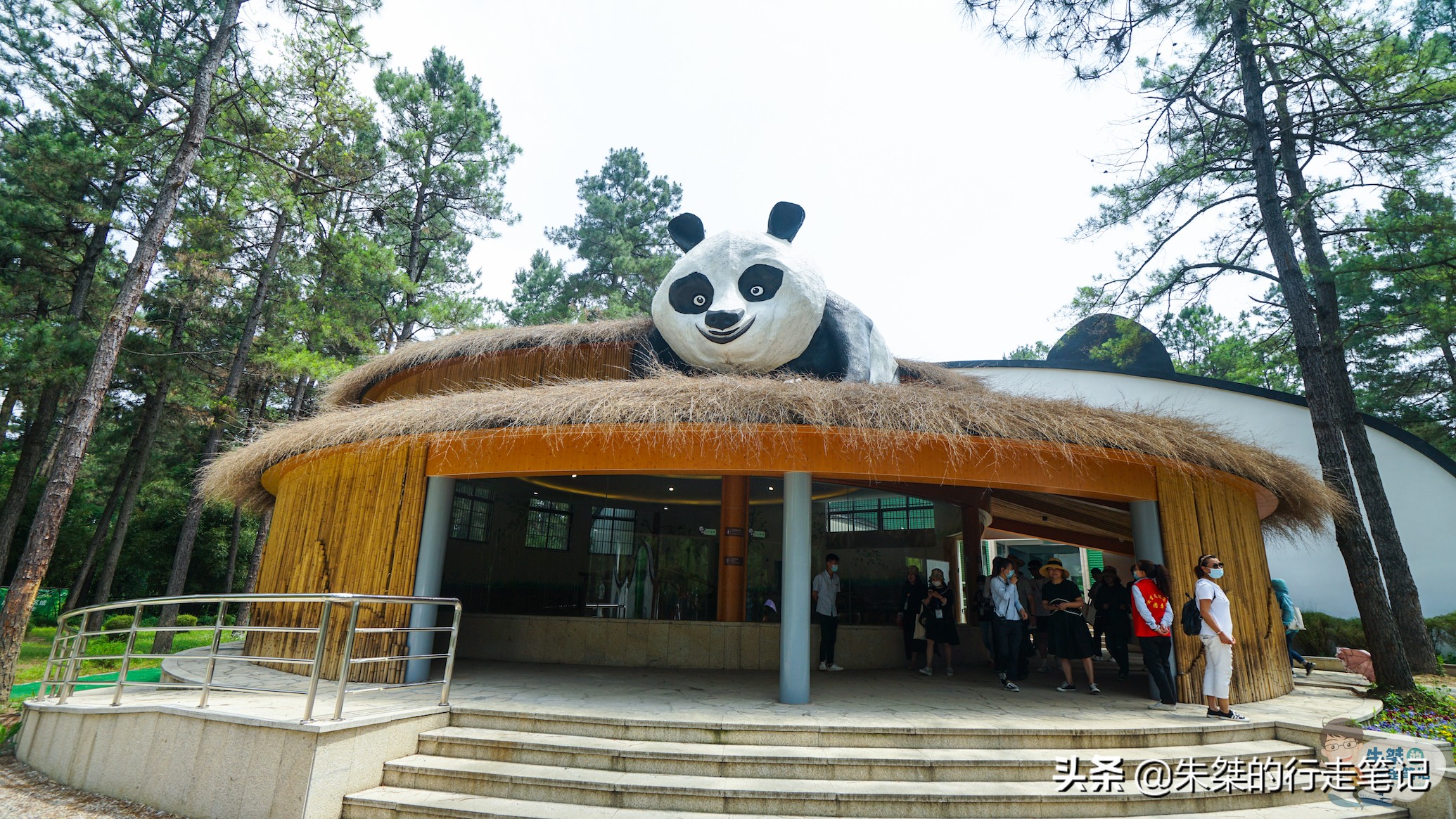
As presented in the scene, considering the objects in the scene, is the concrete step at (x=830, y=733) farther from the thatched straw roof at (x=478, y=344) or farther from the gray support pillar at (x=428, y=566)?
the thatched straw roof at (x=478, y=344)

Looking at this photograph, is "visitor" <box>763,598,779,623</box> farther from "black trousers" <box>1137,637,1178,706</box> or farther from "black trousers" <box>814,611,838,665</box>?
"black trousers" <box>1137,637,1178,706</box>

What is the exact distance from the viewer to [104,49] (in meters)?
17.5

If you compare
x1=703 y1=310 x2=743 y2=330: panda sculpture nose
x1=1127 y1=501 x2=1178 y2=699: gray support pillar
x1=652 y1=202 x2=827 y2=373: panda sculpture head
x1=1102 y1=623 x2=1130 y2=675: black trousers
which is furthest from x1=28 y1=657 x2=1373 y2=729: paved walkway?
x1=703 y1=310 x2=743 y2=330: panda sculpture nose

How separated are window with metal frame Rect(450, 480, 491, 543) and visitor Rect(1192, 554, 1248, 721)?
9055 millimetres

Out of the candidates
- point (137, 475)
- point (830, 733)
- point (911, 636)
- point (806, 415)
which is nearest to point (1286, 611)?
point (911, 636)

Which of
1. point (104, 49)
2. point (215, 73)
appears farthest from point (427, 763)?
point (104, 49)

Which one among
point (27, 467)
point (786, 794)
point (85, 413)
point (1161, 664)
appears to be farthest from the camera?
point (27, 467)

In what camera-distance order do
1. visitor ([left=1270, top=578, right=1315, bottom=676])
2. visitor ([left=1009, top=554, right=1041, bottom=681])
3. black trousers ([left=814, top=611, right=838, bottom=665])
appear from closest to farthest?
black trousers ([left=814, top=611, right=838, bottom=665]) < visitor ([left=1270, top=578, right=1315, bottom=676]) < visitor ([left=1009, top=554, right=1041, bottom=681])

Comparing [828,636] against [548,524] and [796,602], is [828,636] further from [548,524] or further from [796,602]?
[548,524]

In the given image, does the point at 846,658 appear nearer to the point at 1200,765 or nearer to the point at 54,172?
the point at 1200,765

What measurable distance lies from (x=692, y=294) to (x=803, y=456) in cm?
336

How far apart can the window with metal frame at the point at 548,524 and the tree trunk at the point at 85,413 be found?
19.5 ft

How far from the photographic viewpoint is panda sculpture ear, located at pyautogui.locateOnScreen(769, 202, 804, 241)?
9.80 metres

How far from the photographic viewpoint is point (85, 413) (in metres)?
9.73
